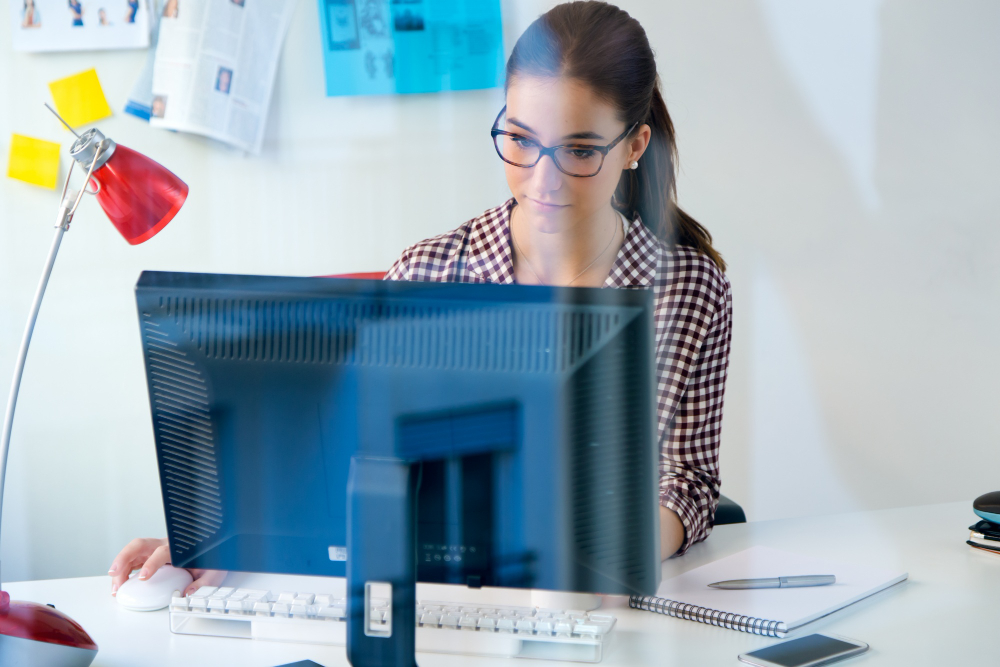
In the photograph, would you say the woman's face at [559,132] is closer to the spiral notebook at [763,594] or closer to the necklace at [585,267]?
the necklace at [585,267]

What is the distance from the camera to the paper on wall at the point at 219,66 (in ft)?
5.71

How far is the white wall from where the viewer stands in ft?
5.79

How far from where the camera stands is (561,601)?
2.70ft

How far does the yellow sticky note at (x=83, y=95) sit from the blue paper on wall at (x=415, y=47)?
456 mm

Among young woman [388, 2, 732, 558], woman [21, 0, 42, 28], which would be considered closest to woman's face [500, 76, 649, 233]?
young woman [388, 2, 732, 558]

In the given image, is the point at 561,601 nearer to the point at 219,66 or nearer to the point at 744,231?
the point at 744,231

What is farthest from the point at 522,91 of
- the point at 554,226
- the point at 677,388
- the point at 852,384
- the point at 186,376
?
the point at 852,384

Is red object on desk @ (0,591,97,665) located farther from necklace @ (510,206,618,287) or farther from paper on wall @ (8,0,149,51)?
paper on wall @ (8,0,149,51)

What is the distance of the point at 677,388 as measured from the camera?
1245 mm

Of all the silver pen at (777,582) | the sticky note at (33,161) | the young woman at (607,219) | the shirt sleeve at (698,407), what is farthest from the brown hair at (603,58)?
the sticky note at (33,161)

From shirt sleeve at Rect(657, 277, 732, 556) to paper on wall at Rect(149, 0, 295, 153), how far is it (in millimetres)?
1032

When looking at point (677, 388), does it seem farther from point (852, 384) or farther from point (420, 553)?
point (852, 384)

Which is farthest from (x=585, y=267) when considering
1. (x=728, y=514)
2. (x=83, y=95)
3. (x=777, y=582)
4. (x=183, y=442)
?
(x=83, y=95)

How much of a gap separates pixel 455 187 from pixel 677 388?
808 mm
